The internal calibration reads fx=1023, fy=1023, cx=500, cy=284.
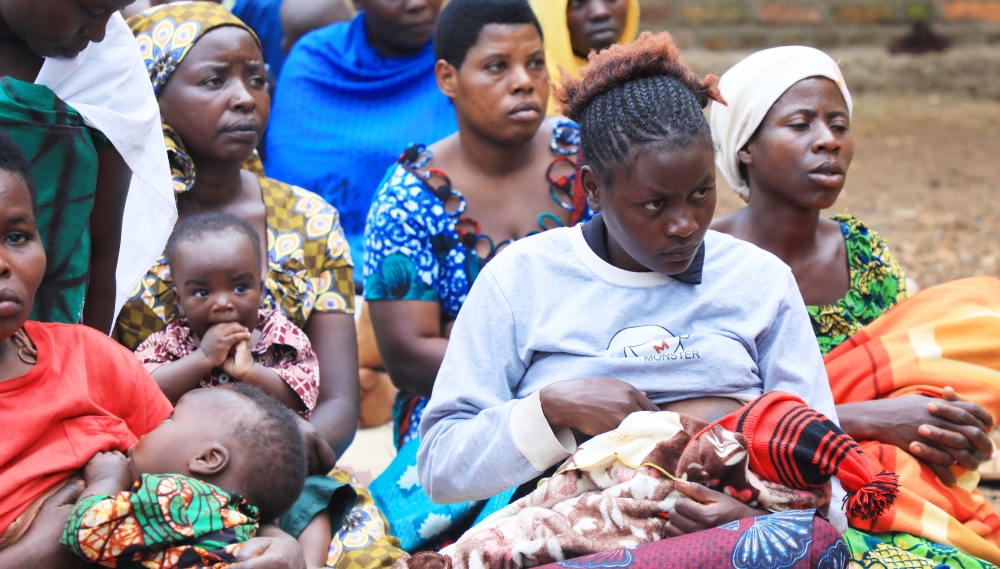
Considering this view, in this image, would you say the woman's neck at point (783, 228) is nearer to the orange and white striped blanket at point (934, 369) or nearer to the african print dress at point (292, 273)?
the orange and white striped blanket at point (934, 369)

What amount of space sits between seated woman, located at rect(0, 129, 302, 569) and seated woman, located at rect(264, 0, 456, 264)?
229 cm

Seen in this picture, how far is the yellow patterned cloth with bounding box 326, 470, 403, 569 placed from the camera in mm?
2588

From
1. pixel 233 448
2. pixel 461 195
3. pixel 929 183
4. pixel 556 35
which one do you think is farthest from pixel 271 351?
pixel 929 183

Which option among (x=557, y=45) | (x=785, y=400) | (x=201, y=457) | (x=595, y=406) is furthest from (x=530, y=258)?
(x=557, y=45)

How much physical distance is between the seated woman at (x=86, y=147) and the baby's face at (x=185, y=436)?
1.50ft

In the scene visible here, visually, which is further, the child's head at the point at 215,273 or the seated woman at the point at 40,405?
the child's head at the point at 215,273

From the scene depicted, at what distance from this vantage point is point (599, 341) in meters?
2.32

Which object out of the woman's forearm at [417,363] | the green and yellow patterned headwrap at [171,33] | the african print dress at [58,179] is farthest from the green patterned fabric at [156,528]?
the green and yellow patterned headwrap at [171,33]

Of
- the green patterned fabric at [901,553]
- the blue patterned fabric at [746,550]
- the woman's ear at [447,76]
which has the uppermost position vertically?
the woman's ear at [447,76]

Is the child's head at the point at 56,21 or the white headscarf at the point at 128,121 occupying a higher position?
the child's head at the point at 56,21

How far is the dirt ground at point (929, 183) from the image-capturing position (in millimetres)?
6219

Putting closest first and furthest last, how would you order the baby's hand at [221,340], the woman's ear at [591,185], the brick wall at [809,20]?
the woman's ear at [591,185] → the baby's hand at [221,340] → the brick wall at [809,20]

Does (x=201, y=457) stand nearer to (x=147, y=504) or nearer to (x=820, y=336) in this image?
(x=147, y=504)

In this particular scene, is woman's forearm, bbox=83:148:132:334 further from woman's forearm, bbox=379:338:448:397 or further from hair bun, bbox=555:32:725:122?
hair bun, bbox=555:32:725:122
